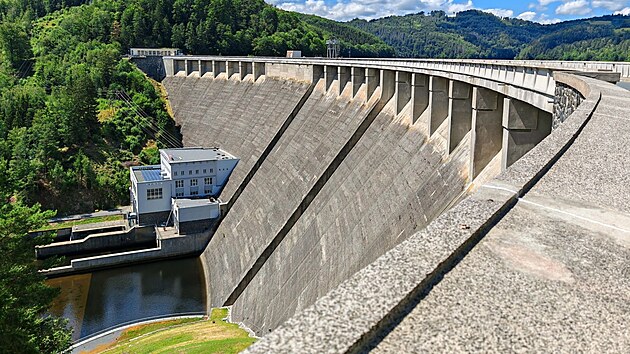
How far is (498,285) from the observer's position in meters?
3.89

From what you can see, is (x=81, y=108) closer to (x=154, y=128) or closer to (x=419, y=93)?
(x=154, y=128)

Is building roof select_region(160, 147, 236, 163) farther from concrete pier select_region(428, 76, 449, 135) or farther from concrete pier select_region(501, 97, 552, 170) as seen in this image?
concrete pier select_region(501, 97, 552, 170)

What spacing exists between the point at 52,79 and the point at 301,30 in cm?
3904

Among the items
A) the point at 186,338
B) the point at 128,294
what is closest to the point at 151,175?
the point at 128,294

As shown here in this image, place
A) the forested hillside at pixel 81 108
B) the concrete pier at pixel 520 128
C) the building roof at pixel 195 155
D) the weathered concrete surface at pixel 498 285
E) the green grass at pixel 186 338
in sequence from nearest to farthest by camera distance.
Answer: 1. the weathered concrete surface at pixel 498 285
2. the concrete pier at pixel 520 128
3. the forested hillside at pixel 81 108
4. the green grass at pixel 186 338
5. the building roof at pixel 195 155

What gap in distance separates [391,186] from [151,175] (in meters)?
24.5

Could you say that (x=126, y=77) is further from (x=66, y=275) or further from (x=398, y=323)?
(x=398, y=323)

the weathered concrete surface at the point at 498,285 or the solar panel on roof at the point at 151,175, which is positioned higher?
the weathered concrete surface at the point at 498,285

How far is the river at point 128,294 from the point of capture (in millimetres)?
28219

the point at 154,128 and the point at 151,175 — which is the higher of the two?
the point at 154,128

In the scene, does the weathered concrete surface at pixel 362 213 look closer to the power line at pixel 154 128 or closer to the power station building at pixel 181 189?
the power station building at pixel 181 189

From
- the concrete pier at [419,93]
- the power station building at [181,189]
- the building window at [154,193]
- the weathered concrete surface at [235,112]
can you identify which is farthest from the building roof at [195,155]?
the concrete pier at [419,93]

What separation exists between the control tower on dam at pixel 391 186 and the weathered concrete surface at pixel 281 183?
141 mm

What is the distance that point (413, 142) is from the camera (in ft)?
71.0
